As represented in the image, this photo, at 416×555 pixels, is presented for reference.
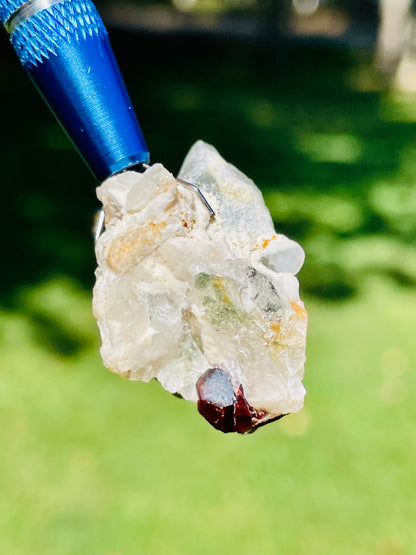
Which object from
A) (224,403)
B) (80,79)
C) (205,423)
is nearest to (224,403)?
(224,403)

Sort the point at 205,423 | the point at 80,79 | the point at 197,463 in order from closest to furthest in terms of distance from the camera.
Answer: the point at 80,79 → the point at 197,463 → the point at 205,423

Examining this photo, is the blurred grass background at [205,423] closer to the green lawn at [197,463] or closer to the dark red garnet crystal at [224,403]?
the green lawn at [197,463]

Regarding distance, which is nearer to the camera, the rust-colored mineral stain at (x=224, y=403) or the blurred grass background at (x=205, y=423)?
the rust-colored mineral stain at (x=224, y=403)

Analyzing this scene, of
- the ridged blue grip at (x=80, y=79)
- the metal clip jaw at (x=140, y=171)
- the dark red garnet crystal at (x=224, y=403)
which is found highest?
the ridged blue grip at (x=80, y=79)

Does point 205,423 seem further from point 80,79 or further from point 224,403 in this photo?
point 80,79

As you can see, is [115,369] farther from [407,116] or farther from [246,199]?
[407,116]

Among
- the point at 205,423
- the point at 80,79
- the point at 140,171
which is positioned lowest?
the point at 205,423

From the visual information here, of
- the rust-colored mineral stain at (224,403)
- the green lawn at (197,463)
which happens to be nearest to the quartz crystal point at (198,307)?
the rust-colored mineral stain at (224,403)
